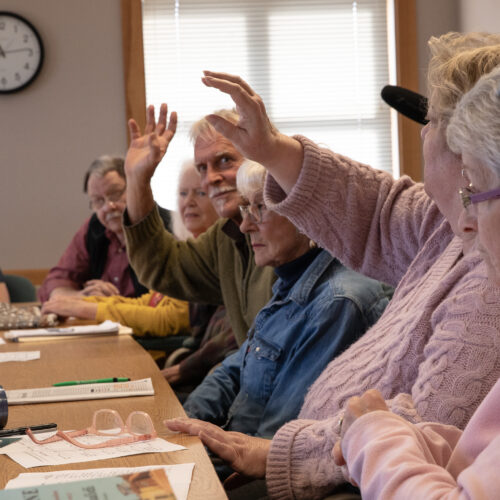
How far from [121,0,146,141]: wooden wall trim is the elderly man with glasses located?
91cm

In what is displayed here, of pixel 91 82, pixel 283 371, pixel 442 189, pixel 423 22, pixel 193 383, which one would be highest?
pixel 423 22

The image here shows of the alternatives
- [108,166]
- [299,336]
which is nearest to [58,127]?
[108,166]

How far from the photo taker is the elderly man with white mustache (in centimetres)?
239

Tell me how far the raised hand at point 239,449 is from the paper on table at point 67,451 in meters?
0.21

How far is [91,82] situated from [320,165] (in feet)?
10.8

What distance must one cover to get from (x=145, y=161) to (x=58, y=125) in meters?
2.39

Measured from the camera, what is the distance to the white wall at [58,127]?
4.67 meters

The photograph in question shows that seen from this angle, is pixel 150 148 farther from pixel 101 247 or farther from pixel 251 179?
pixel 101 247

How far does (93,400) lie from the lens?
153cm

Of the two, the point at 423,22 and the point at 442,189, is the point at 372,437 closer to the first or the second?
the point at 442,189

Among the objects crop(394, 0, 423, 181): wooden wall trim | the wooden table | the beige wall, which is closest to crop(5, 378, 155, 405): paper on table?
the wooden table

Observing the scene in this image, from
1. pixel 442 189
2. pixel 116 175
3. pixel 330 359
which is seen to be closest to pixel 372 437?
pixel 442 189

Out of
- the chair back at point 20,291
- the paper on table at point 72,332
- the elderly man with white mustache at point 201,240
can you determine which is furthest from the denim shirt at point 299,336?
the chair back at point 20,291

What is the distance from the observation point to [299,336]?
1.71m
